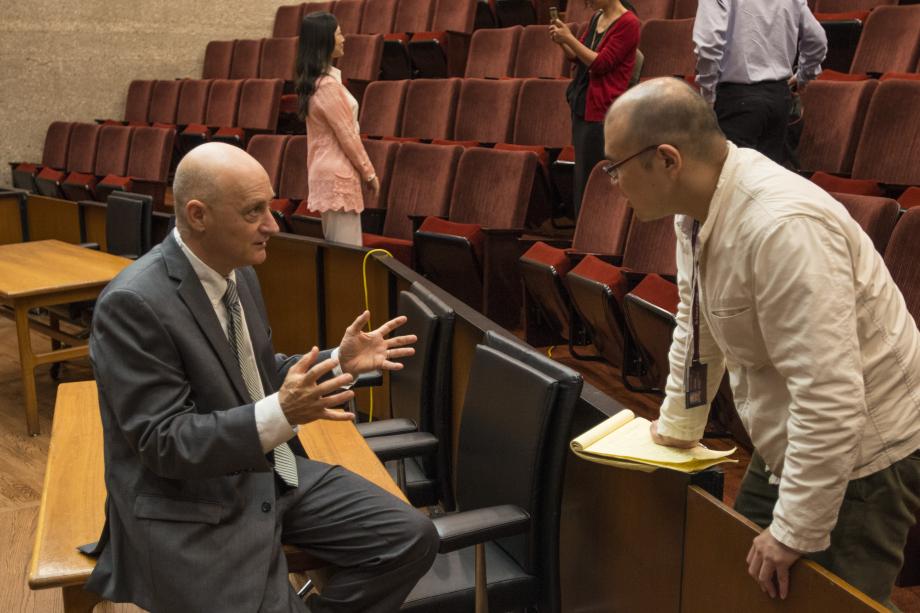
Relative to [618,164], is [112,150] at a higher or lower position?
lower

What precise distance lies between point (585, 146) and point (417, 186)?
0.47 m

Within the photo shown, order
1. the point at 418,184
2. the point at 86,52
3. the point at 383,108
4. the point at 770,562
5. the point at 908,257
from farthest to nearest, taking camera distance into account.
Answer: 1. the point at 86,52
2. the point at 383,108
3. the point at 418,184
4. the point at 908,257
5. the point at 770,562

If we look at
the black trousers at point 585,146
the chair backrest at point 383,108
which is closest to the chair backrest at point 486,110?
the chair backrest at point 383,108

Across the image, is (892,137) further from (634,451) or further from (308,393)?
(308,393)

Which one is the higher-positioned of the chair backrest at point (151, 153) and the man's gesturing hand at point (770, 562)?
the man's gesturing hand at point (770, 562)

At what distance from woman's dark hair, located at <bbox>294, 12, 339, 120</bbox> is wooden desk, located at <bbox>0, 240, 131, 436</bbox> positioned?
50cm

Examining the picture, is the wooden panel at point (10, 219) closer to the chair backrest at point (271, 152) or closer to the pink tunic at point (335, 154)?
the chair backrest at point (271, 152)

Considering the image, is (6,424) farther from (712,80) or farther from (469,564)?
(712,80)

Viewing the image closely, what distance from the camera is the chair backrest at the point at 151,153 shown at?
9.46ft

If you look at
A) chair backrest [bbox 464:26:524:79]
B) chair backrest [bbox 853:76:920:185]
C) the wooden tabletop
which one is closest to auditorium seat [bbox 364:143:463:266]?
→ the wooden tabletop

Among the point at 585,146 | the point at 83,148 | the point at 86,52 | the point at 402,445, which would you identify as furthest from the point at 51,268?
the point at 86,52

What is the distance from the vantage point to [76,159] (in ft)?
11.0

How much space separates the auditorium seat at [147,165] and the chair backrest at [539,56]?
109 centimetres

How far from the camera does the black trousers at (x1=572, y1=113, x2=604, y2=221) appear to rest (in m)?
1.60
